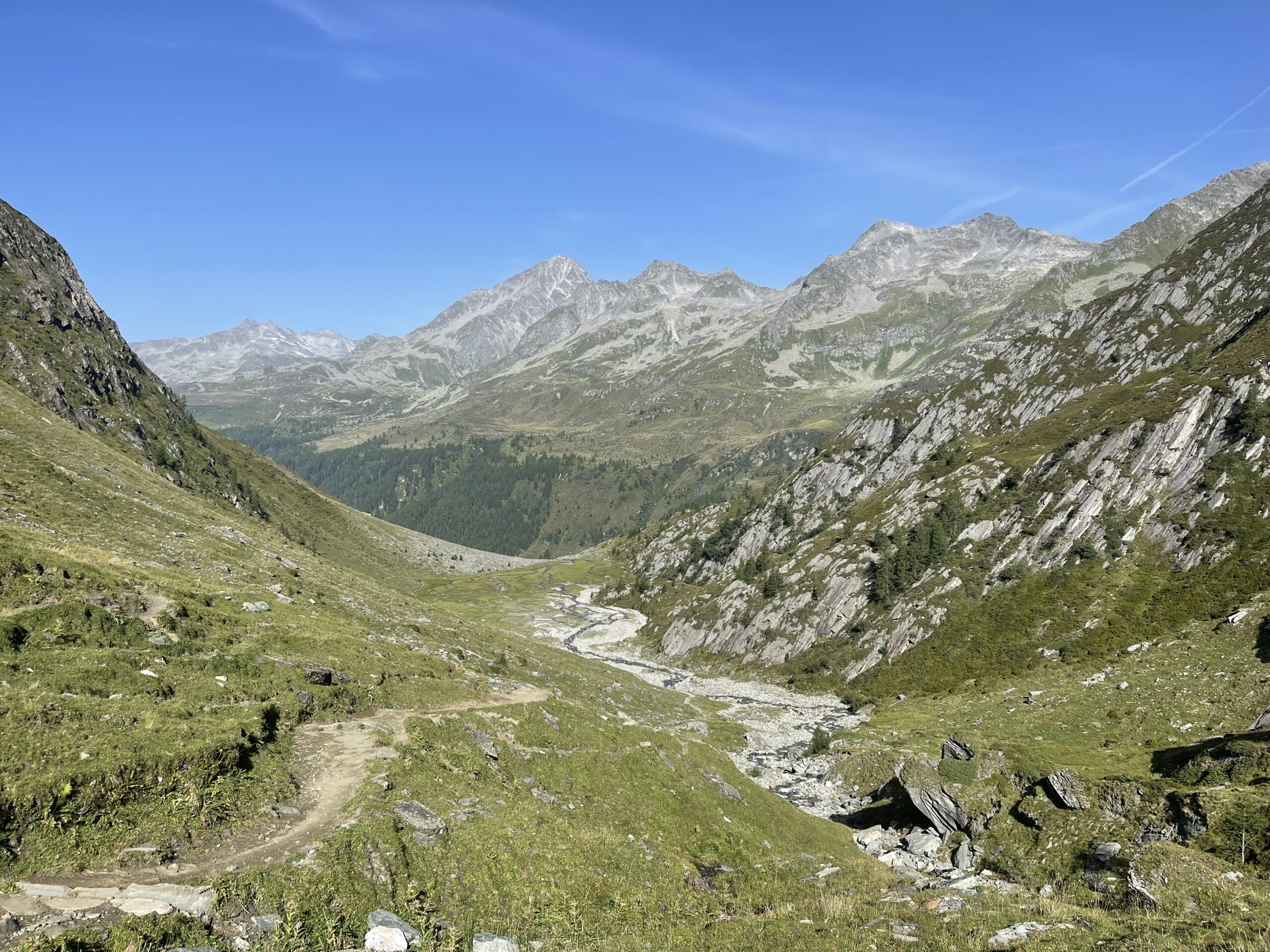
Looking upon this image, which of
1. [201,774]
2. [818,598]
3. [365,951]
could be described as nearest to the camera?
[365,951]

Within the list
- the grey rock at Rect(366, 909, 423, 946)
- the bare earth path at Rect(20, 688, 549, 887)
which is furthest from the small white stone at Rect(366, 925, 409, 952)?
the bare earth path at Rect(20, 688, 549, 887)

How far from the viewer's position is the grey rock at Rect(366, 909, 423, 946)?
15.9 metres

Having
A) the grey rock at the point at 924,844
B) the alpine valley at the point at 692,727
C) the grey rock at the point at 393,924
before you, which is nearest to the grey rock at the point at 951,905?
the alpine valley at the point at 692,727

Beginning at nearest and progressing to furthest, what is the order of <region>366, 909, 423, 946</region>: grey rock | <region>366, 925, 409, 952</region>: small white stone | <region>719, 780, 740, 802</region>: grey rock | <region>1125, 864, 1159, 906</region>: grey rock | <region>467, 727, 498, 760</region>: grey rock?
<region>366, 925, 409, 952</region>: small white stone → <region>366, 909, 423, 946</region>: grey rock → <region>1125, 864, 1159, 906</region>: grey rock → <region>467, 727, 498, 760</region>: grey rock → <region>719, 780, 740, 802</region>: grey rock

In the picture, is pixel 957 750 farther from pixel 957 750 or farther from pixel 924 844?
pixel 924 844

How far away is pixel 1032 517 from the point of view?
9531 centimetres

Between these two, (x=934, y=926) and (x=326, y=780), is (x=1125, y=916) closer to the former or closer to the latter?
(x=934, y=926)

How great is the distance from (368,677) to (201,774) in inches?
653

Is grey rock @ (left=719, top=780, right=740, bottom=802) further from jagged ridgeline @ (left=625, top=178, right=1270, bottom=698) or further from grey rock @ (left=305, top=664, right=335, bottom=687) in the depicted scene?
jagged ridgeline @ (left=625, top=178, right=1270, bottom=698)

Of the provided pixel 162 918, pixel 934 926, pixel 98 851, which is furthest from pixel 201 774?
pixel 934 926

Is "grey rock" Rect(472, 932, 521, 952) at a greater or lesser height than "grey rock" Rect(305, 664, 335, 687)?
lesser

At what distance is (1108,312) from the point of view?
17412cm

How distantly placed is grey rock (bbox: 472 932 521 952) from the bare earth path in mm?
5652

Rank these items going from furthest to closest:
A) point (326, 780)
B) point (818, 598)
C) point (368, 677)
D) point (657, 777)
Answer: point (818, 598) < point (368, 677) < point (657, 777) < point (326, 780)
